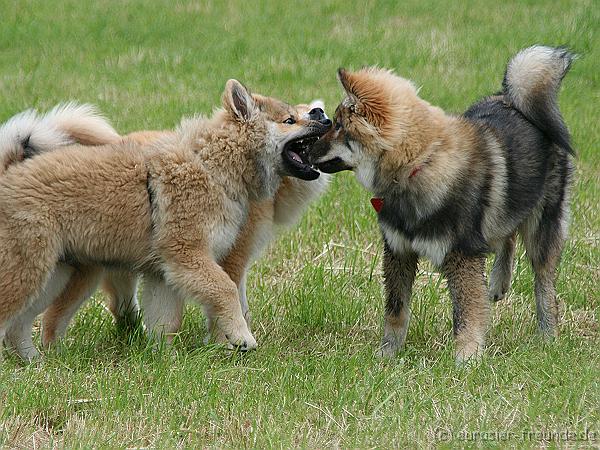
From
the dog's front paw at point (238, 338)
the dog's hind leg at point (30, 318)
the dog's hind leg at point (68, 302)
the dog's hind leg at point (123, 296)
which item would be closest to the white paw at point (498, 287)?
the dog's front paw at point (238, 338)

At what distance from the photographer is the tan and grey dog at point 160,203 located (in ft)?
17.0

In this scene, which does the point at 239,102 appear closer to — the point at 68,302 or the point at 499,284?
the point at 68,302

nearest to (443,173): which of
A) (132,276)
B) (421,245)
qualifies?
(421,245)

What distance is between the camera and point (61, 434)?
4.56 meters

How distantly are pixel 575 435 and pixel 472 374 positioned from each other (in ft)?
2.86

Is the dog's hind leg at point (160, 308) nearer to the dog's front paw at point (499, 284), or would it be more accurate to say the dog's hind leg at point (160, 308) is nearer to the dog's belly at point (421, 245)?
the dog's belly at point (421, 245)

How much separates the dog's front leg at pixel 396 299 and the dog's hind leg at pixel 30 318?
5.88 ft

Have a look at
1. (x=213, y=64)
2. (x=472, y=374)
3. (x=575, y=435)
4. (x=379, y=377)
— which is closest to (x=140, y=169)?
(x=379, y=377)

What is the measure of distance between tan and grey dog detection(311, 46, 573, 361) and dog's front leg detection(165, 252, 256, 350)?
816mm

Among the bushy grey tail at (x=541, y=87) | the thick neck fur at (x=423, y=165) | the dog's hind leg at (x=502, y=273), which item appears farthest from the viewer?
the dog's hind leg at (x=502, y=273)

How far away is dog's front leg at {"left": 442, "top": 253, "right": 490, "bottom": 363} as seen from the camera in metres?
5.40

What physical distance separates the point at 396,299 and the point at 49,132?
7.14 feet

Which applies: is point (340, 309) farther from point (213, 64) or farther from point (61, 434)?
point (213, 64)

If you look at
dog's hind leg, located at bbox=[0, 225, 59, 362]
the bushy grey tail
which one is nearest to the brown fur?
dog's hind leg, located at bbox=[0, 225, 59, 362]
